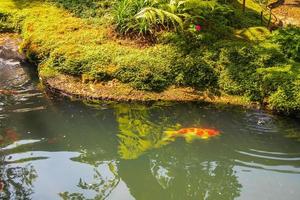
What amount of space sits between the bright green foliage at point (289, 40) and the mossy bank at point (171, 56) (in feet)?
0.06

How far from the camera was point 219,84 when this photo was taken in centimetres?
814

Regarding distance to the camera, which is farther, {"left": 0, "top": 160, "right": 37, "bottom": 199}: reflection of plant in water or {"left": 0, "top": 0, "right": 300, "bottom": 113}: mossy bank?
{"left": 0, "top": 0, "right": 300, "bottom": 113}: mossy bank

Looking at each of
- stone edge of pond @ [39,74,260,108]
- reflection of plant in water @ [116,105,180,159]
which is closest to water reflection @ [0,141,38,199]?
reflection of plant in water @ [116,105,180,159]

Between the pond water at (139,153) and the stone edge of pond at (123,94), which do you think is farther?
the stone edge of pond at (123,94)

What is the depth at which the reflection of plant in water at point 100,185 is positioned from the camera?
18.4ft

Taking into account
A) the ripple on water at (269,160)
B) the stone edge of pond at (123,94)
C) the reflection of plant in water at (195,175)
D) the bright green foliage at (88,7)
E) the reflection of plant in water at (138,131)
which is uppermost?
the bright green foliage at (88,7)

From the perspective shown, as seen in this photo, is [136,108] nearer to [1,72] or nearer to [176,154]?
[176,154]

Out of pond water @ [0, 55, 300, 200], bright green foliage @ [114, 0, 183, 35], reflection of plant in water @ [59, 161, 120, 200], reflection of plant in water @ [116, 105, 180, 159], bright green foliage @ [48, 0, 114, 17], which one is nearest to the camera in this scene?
reflection of plant in water @ [59, 161, 120, 200]

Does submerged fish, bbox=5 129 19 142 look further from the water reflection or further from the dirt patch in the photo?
the dirt patch

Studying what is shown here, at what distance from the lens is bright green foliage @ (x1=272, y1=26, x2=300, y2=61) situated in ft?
27.2

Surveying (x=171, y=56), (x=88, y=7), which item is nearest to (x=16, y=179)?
(x=171, y=56)

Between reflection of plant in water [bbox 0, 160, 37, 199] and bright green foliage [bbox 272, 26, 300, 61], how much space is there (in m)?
5.15

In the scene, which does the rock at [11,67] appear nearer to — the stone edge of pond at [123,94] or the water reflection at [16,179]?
→ the stone edge of pond at [123,94]

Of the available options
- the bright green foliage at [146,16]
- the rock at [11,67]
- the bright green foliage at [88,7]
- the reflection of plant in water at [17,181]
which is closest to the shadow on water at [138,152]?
the reflection of plant in water at [17,181]
